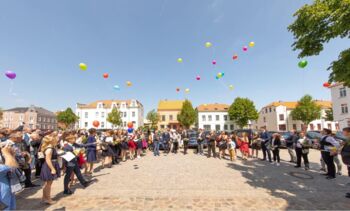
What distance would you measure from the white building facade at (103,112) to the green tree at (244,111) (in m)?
27.2

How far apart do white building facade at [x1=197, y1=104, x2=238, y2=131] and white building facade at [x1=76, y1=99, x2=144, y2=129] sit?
1905 centimetres

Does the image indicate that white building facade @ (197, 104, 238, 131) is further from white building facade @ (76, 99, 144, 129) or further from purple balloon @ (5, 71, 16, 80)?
purple balloon @ (5, 71, 16, 80)

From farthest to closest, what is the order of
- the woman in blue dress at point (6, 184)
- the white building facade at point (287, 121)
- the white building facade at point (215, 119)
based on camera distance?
the white building facade at point (215, 119)
the white building facade at point (287, 121)
the woman in blue dress at point (6, 184)

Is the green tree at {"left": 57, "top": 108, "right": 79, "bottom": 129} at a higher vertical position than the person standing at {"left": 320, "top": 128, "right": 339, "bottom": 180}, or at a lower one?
higher

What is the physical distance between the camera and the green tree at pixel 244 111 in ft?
133

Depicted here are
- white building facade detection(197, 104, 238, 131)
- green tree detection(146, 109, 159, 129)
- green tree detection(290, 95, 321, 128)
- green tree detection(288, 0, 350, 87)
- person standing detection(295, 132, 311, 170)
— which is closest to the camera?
green tree detection(288, 0, 350, 87)

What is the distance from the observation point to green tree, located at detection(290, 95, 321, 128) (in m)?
39.7

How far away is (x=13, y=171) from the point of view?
2.98 meters

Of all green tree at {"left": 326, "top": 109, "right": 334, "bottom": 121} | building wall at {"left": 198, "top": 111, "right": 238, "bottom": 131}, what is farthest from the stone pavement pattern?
green tree at {"left": 326, "top": 109, "right": 334, "bottom": 121}

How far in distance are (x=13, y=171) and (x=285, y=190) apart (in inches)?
266

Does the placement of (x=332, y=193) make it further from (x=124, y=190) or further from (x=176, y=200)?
(x=124, y=190)

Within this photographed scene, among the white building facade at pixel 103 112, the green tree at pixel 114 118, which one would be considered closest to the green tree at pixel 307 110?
the white building facade at pixel 103 112

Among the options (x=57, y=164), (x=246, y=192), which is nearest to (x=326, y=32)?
(x=246, y=192)

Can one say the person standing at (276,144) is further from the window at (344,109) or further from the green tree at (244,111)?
the green tree at (244,111)
